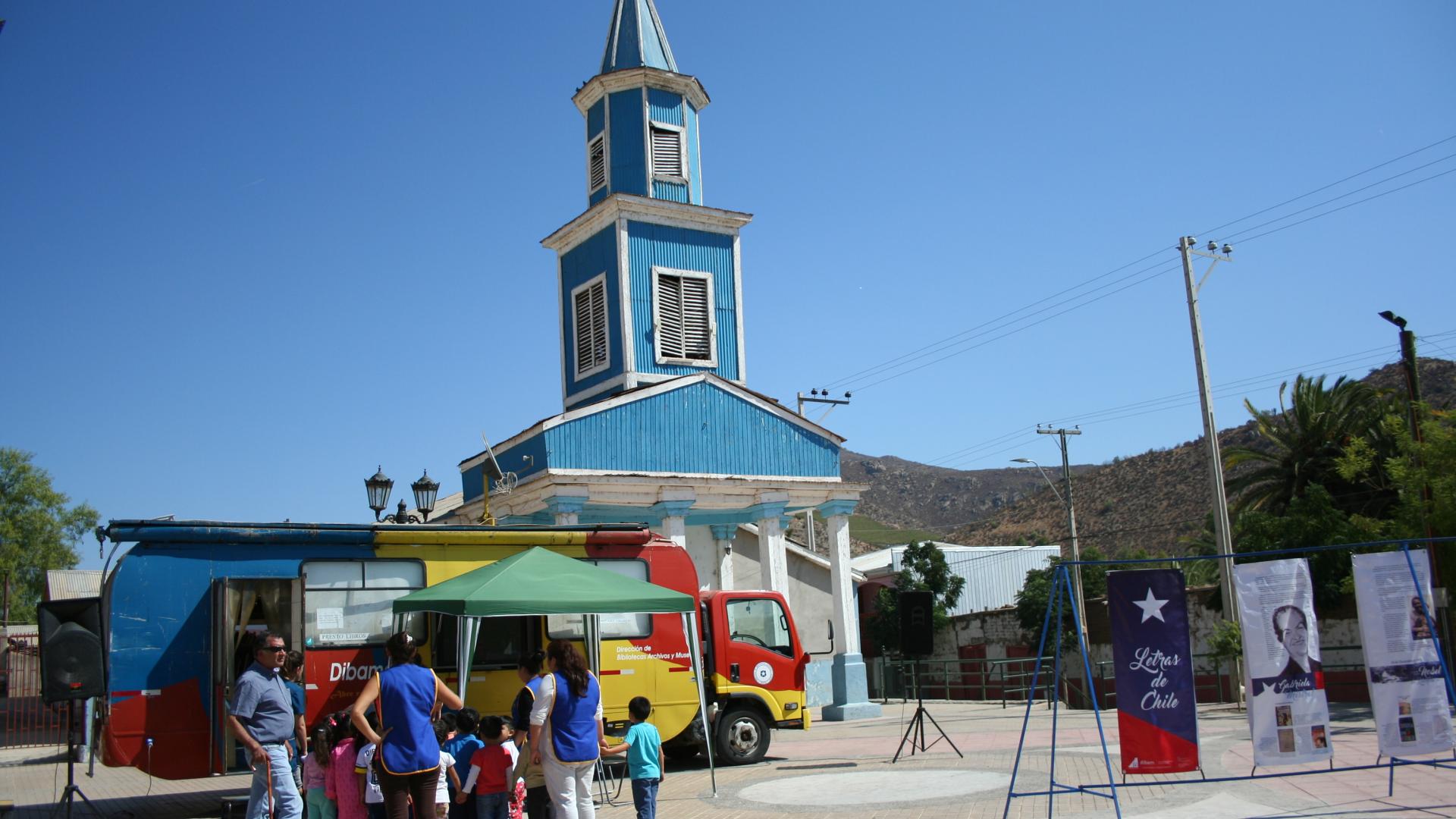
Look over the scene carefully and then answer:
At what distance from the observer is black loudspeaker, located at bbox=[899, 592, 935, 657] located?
17359 mm

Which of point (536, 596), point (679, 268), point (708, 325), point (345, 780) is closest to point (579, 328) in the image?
point (679, 268)

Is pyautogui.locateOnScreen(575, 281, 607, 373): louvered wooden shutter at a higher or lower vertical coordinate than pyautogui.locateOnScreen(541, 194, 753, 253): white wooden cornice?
lower

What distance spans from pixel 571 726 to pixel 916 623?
10.0m

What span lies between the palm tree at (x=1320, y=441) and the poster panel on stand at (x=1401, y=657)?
2372cm

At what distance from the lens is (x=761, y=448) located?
26188mm

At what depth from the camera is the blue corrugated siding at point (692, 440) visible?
23.9m

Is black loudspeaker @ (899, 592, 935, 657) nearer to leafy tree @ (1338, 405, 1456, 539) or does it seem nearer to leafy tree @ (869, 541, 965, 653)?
leafy tree @ (1338, 405, 1456, 539)

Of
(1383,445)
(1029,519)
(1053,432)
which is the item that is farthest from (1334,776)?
(1029,519)

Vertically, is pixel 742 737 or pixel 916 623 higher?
pixel 916 623

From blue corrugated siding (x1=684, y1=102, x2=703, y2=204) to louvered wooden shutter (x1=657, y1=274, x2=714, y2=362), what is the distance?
7.20 feet

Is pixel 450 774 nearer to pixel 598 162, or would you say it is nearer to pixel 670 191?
pixel 670 191

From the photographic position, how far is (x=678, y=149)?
1105 inches

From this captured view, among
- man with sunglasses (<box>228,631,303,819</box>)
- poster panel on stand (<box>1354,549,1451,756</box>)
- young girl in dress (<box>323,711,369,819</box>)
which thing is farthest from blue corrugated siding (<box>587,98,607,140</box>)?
young girl in dress (<box>323,711,369,819</box>)

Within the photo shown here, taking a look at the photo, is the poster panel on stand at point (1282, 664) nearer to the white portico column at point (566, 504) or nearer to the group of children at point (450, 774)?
the group of children at point (450, 774)
